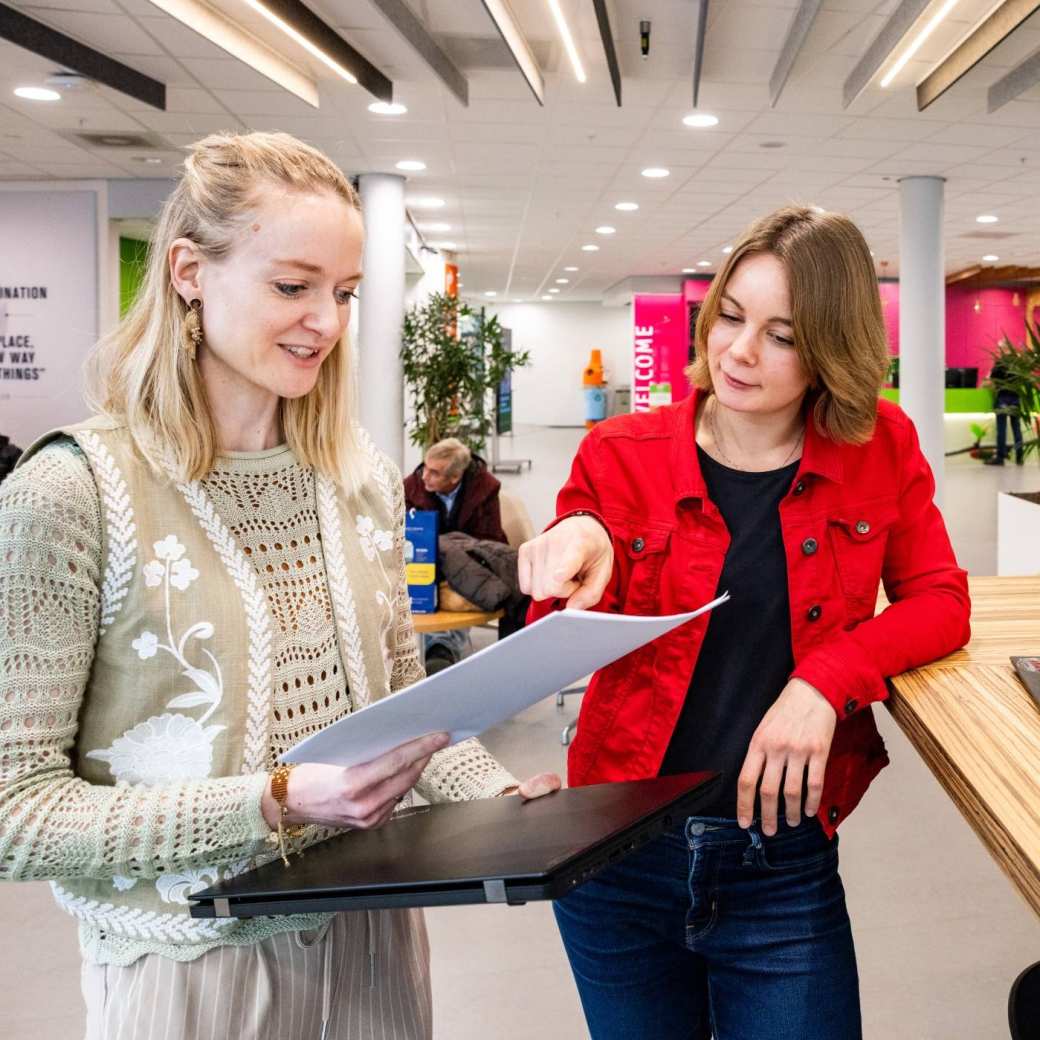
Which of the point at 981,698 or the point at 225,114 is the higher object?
the point at 225,114

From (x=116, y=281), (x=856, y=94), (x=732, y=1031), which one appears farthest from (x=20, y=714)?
(x=116, y=281)

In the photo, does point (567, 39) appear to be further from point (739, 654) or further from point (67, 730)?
point (67, 730)

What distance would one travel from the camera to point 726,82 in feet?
23.1

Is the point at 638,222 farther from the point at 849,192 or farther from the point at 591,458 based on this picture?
the point at 591,458

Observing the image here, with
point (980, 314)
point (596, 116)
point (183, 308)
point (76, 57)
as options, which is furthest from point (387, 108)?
point (980, 314)

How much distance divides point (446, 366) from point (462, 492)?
16.6ft

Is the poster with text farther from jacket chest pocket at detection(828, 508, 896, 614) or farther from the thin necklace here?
jacket chest pocket at detection(828, 508, 896, 614)

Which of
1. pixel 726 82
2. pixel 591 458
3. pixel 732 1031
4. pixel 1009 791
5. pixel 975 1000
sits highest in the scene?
pixel 726 82

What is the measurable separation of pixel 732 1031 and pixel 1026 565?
468cm

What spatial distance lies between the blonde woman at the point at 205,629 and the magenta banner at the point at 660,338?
19398 mm

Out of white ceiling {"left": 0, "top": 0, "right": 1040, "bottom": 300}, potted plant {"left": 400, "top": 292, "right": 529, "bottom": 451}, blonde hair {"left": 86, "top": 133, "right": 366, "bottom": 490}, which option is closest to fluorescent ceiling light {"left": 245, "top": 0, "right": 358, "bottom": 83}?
white ceiling {"left": 0, "top": 0, "right": 1040, "bottom": 300}

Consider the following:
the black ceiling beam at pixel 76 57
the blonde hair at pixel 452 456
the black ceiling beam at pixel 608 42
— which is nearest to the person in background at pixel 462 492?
the blonde hair at pixel 452 456

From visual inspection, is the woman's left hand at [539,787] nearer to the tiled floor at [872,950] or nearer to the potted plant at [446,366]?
the tiled floor at [872,950]

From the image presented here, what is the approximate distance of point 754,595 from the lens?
145cm
